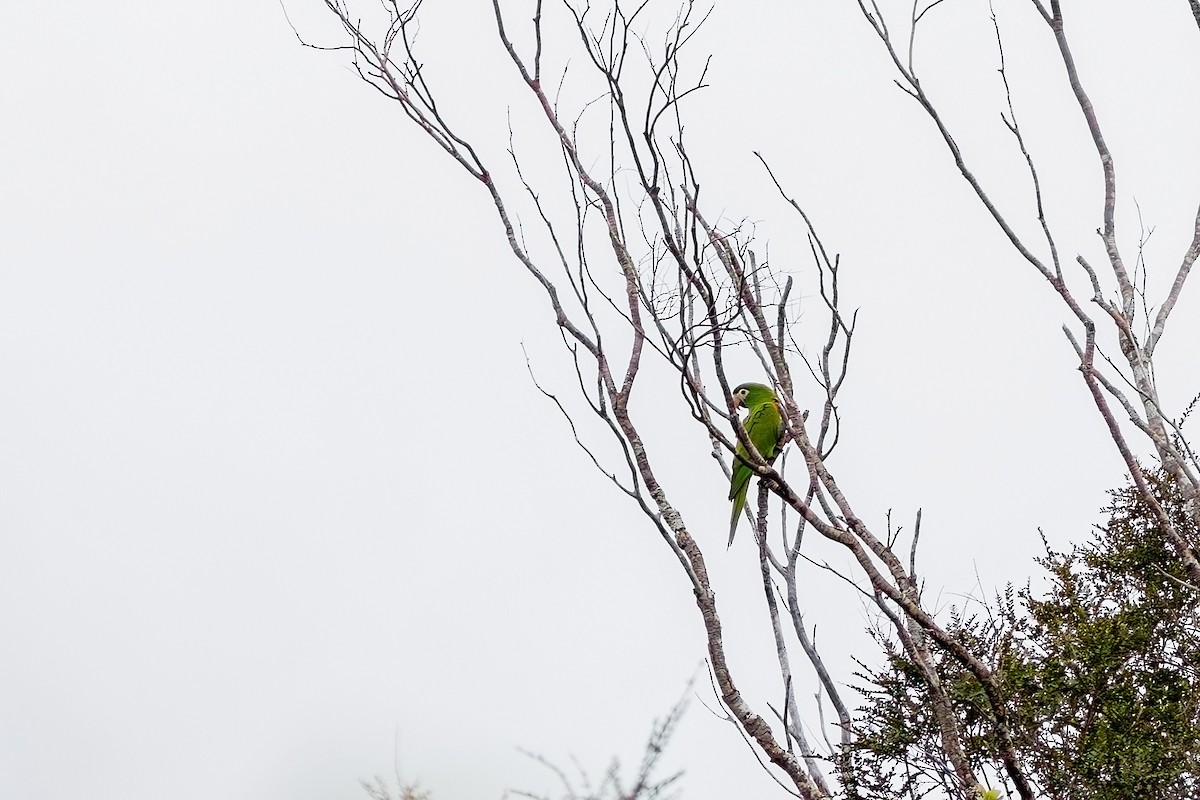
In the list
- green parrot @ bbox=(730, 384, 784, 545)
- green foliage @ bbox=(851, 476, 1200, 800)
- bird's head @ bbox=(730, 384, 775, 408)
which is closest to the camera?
green foliage @ bbox=(851, 476, 1200, 800)

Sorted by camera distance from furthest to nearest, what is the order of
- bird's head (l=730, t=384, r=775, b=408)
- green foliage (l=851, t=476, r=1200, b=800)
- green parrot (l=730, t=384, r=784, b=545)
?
bird's head (l=730, t=384, r=775, b=408)
green parrot (l=730, t=384, r=784, b=545)
green foliage (l=851, t=476, r=1200, b=800)

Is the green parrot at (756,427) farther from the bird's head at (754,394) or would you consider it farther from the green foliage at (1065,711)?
the green foliage at (1065,711)

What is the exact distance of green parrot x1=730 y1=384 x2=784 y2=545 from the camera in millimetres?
4738

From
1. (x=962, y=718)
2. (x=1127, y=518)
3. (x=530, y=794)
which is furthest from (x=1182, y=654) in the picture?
(x=530, y=794)

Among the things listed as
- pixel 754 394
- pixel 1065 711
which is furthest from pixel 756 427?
pixel 1065 711

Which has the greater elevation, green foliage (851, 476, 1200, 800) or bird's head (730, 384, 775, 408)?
bird's head (730, 384, 775, 408)

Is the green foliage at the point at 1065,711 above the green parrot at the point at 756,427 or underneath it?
underneath

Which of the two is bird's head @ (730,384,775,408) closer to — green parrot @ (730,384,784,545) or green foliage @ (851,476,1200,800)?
green parrot @ (730,384,784,545)

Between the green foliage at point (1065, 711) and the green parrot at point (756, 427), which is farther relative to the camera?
the green parrot at point (756, 427)

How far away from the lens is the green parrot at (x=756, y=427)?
187 inches

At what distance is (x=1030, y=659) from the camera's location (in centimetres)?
366

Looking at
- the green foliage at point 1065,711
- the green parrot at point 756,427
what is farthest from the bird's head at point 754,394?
the green foliage at point 1065,711

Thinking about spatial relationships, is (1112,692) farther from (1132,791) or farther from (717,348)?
(717,348)

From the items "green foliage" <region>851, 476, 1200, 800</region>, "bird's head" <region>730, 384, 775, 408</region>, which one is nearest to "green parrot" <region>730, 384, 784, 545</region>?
"bird's head" <region>730, 384, 775, 408</region>
